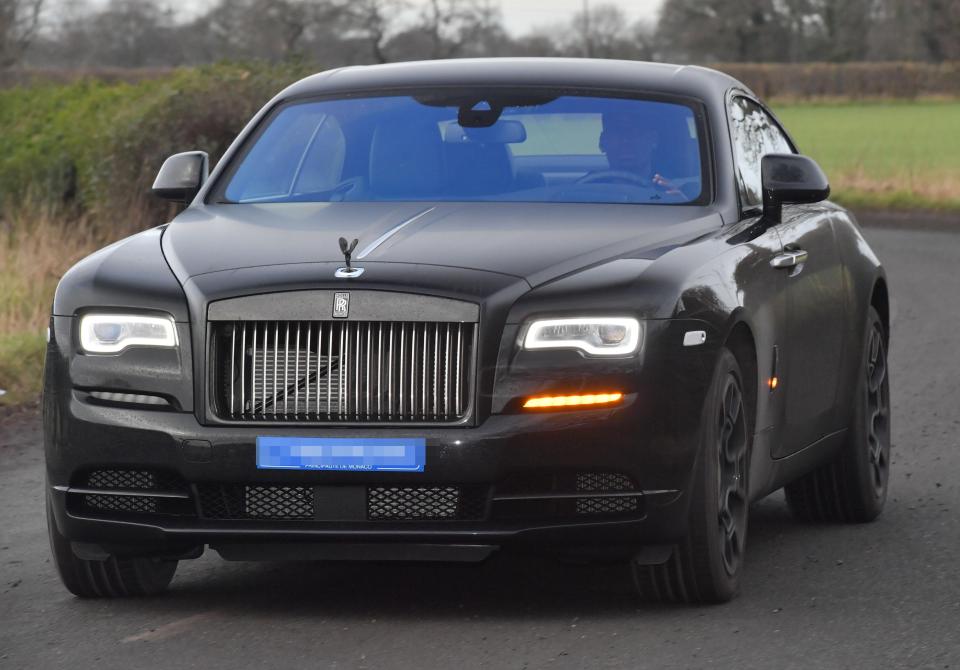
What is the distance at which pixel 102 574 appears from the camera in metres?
6.37

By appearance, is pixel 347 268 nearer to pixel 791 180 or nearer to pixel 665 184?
pixel 665 184

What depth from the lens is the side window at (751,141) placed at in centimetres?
726

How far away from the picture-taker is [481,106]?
730 centimetres

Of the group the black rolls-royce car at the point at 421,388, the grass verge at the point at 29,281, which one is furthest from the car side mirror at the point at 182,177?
the grass verge at the point at 29,281

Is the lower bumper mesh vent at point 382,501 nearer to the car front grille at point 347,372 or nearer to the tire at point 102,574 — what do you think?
the car front grille at point 347,372

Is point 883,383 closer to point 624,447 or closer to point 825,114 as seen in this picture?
point 624,447

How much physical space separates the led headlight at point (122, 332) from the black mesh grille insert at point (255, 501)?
424 mm

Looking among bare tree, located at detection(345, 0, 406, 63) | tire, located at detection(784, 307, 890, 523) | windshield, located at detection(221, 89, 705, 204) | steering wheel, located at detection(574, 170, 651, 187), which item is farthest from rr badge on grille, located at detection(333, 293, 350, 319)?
bare tree, located at detection(345, 0, 406, 63)

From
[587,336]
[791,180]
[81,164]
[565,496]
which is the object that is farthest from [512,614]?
[81,164]

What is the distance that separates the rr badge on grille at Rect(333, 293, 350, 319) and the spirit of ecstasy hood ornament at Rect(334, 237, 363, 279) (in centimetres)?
6

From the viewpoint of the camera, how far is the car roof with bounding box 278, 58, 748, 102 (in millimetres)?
7387

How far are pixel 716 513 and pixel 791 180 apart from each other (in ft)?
4.90

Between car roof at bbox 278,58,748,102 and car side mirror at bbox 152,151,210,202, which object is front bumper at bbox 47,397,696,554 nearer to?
car side mirror at bbox 152,151,210,202

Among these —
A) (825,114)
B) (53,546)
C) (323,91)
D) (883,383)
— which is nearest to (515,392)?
(53,546)
